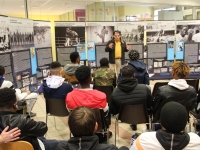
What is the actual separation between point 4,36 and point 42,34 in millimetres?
1788

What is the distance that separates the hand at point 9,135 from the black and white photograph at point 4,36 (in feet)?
8.23

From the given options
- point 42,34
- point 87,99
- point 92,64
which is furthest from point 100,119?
point 92,64

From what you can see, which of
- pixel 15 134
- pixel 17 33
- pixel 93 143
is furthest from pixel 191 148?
pixel 17 33

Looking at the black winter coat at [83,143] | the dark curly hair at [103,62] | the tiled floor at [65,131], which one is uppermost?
the dark curly hair at [103,62]

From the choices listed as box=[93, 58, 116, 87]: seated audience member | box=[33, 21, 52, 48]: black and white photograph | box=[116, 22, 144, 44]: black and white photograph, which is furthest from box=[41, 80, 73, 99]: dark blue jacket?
box=[116, 22, 144, 44]: black and white photograph

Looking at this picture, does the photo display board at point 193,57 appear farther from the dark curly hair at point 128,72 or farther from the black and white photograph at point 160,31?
the dark curly hair at point 128,72

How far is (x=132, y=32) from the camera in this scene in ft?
21.5

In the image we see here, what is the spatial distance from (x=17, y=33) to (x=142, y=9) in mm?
7781

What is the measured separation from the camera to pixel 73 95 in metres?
2.44

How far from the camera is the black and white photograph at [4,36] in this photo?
373 centimetres

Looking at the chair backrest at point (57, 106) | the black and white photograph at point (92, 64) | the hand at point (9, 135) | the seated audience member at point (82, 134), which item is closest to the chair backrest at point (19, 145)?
the hand at point (9, 135)

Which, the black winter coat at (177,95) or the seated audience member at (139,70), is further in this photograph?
the seated audience member at (139,70)

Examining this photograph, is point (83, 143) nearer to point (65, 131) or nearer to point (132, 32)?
point (65, 131)

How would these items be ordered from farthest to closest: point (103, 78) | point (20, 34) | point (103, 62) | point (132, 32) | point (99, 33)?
point (132, 32), point (99, 33), point (20, 34), point (103, 62), point (103, 78)
